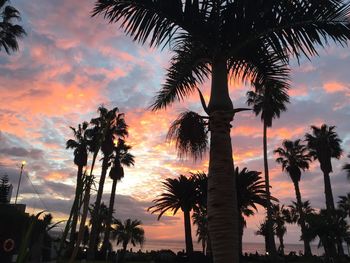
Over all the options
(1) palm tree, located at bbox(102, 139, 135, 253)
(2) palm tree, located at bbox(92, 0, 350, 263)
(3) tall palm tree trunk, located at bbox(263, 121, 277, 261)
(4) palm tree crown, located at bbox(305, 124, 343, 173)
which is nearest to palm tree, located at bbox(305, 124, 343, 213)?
(4) palm tree crown, located at bbox(305, 124, 343, 173)

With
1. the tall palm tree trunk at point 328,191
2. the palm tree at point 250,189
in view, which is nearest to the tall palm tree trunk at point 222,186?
the palm tree at point 250,189

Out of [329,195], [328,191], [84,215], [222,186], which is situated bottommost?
[84,215]

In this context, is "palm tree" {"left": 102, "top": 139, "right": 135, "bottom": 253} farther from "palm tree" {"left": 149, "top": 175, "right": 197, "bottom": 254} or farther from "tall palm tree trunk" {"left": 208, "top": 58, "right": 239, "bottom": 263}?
"tall palm tree trunk" {"left": 208, "top": 58, "right": 239, "bottom": 263}

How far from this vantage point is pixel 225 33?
6.09 m

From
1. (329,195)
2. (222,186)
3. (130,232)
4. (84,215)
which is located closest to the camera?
(84,215)

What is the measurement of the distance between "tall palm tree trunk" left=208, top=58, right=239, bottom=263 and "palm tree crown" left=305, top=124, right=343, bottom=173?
43557mm

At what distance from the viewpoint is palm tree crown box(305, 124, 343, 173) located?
45.6 meters

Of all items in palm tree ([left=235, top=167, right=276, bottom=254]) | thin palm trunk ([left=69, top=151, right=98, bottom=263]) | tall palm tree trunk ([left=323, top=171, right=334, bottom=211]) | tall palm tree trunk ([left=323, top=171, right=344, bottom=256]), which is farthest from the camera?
tall palm tree trunk ([left=323, top=171, right=334, bottom=211])

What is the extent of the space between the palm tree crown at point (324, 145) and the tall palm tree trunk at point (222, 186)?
43557 mm

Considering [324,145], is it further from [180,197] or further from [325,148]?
[180,197]

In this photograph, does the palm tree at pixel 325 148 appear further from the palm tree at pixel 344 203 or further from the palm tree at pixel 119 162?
the palm tree at pixel 119 162

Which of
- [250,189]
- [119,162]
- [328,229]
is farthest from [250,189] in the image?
[119,162]

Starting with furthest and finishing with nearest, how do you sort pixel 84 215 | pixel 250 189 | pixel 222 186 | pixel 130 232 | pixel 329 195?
pixel 130 232
pixel 329 195
pixel 250 189
pixel 222 186
pixel 84 215

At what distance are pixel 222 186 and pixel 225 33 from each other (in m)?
2.71
